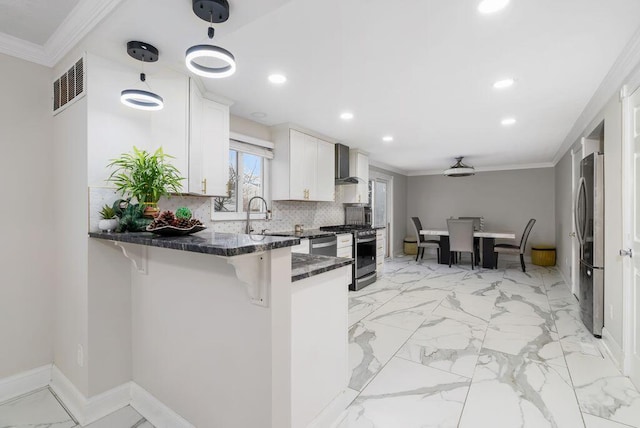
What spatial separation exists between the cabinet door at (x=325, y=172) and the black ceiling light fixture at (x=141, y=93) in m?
2.81

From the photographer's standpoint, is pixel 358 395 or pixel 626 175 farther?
pixel 626 175

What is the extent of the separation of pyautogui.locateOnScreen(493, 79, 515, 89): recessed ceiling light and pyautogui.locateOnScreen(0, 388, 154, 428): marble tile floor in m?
3.72

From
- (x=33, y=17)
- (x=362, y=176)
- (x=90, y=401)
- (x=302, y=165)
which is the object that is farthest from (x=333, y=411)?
(x=362, y=176)

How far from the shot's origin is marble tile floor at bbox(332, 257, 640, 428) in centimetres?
178

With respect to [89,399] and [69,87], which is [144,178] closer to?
[69,87]

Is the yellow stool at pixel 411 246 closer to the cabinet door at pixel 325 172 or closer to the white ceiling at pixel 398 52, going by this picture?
the cabinet door at pixel 325 172

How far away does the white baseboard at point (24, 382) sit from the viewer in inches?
77.7

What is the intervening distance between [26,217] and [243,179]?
2058mm

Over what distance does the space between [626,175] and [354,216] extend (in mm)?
3881

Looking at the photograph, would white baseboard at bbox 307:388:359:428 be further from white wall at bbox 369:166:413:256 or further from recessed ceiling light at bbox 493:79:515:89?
white wall at bbox 369:166:413:256

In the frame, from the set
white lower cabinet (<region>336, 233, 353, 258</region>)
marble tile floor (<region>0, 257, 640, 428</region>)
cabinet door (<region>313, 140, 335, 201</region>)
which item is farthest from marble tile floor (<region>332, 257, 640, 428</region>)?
cabinet door (<region>313, 140, 335, 201</region>)

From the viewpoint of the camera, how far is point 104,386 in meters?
1.88

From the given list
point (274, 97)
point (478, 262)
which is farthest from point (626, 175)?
point (478, 262)

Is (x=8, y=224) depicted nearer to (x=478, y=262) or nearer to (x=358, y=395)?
(x=358, y=395)
